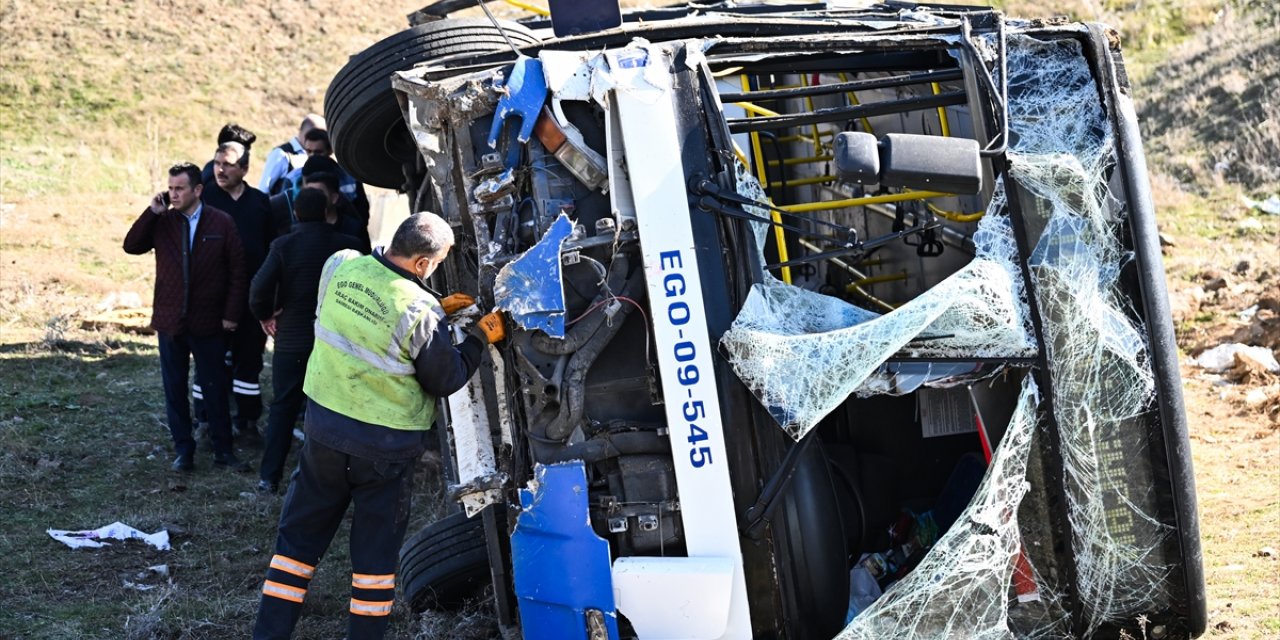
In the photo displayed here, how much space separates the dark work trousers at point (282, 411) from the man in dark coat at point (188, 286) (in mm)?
420

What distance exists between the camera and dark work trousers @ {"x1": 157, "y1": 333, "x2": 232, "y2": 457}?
731cm

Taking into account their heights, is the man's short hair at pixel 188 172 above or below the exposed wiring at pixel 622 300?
above

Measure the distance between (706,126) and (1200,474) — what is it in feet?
13.1

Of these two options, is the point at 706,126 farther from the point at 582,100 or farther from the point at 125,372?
the point at 125,372

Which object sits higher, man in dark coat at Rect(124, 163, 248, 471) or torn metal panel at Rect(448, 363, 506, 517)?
man in dark coat at Rect(124, 163, 248, 471)

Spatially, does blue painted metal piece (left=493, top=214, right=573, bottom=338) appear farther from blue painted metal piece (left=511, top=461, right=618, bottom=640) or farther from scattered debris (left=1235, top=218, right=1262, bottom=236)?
scattered debris (left=1235, top=218, right=1262, bottom=236)

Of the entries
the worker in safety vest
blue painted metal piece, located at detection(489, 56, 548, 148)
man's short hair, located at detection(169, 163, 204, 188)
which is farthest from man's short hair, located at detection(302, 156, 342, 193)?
blue painted metal piece, located at detection(489, 56, 548, 148)


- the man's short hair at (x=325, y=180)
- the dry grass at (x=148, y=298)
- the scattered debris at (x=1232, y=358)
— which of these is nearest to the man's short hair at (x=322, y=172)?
the man's short hair at (x=325, y=180)

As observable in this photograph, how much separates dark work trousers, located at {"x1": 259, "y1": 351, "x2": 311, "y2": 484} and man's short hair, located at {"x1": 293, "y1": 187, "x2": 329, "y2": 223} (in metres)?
0.69

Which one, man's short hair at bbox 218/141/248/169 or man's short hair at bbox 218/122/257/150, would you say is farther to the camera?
man's short hair at bbox 218/122/257/150

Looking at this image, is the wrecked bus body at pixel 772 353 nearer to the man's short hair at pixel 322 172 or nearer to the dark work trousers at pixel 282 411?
the dark work trousers at pixel 282 411

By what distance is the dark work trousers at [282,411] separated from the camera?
715 cm

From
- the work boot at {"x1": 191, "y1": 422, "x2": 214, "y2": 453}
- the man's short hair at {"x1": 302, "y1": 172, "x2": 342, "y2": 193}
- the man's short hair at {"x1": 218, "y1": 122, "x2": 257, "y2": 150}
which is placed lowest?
the work boot at {"x1": 191, "y1": 422, "x2": 214, "y2": 453}

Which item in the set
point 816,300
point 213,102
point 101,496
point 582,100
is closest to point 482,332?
point 582,100
